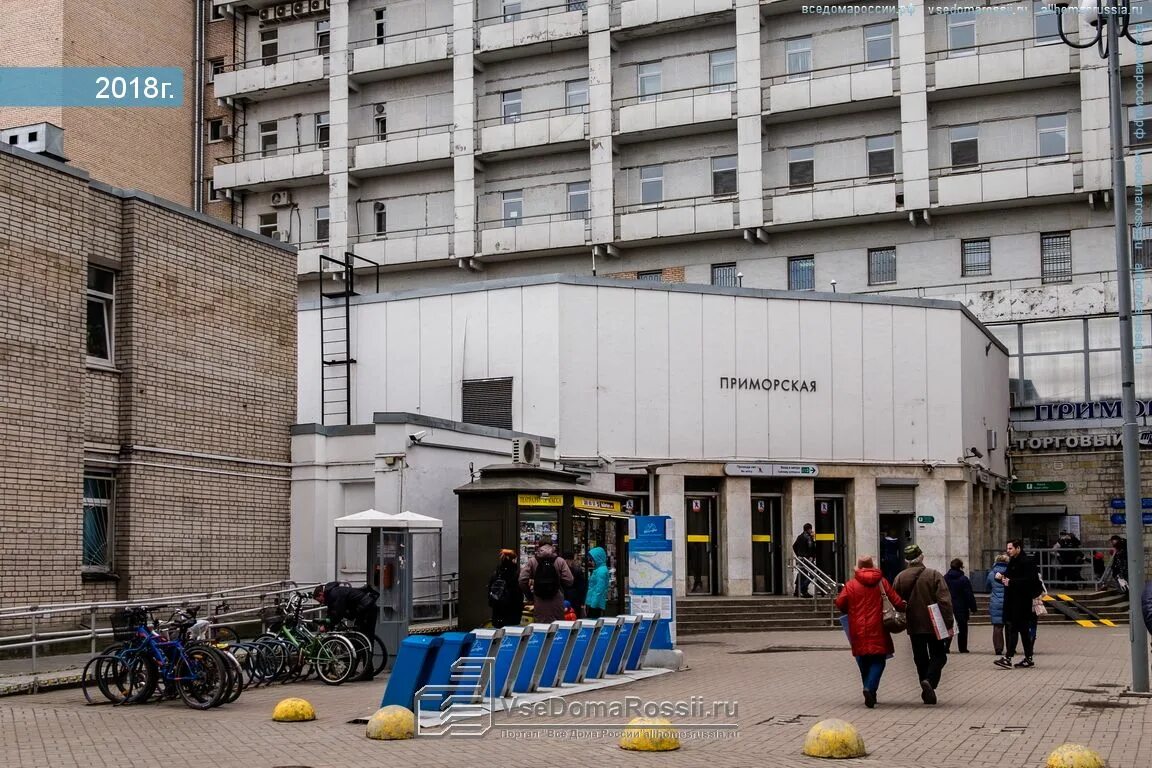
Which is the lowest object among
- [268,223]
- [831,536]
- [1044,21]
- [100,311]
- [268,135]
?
[831,536]

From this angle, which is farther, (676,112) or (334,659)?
(676,112)

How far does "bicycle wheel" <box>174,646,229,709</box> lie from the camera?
588 inches

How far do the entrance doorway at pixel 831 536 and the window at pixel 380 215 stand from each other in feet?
73.7

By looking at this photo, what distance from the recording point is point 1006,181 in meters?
40.8

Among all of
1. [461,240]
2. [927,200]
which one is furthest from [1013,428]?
[461,240]

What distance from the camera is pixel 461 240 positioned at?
47.2 metres

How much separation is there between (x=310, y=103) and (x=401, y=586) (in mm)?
35013

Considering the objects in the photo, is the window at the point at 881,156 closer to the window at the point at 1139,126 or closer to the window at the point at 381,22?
the window at the point at 1139,126

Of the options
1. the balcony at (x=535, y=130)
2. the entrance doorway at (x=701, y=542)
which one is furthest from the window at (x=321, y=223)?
the entrance doorway at (x=701, y=542)

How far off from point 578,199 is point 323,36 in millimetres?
12844

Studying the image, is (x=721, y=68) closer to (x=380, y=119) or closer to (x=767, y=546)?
(x=380, y=119)

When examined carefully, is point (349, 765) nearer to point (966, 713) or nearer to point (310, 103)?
point (966, 713)

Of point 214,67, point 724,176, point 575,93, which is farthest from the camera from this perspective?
point 214,67

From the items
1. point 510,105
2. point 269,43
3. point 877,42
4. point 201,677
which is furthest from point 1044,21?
point 201,677
